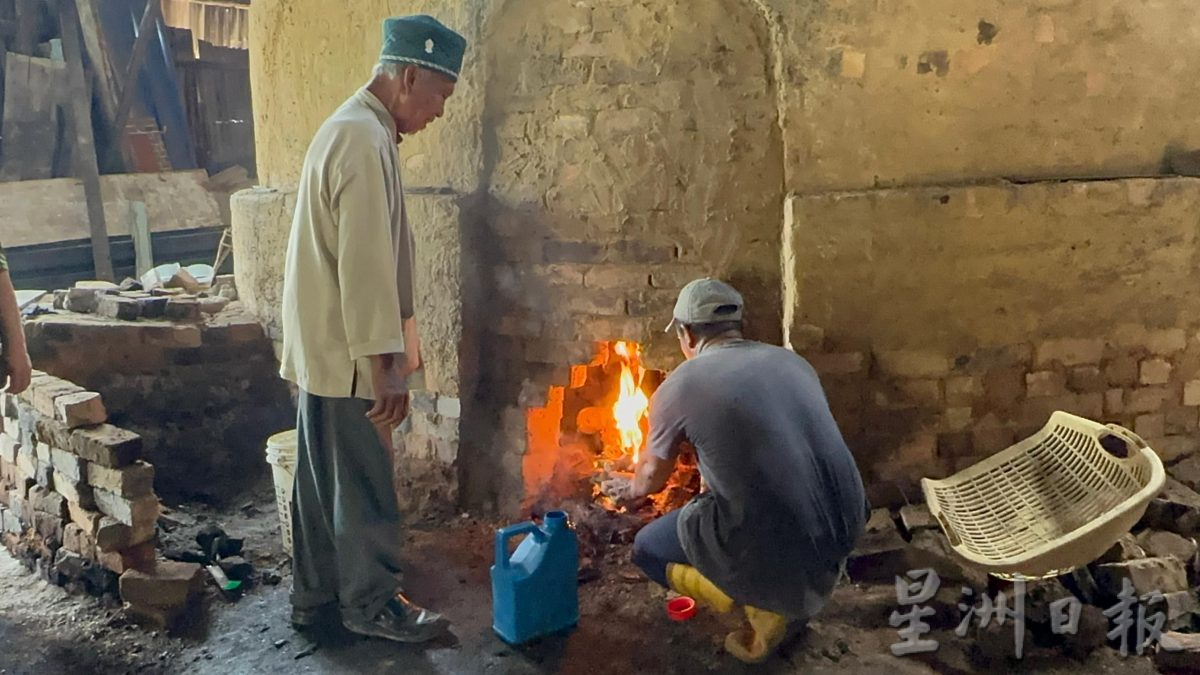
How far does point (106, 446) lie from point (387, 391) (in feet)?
4.08

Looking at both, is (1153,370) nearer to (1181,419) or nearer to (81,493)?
(1181,419)

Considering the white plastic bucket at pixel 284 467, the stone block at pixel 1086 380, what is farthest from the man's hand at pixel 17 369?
the stone block at pixel 1086 380

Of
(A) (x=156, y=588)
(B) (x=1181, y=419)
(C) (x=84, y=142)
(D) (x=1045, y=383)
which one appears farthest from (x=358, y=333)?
(C) (x=84, y=142)

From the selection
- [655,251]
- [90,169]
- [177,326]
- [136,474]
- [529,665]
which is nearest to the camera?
[529,665]

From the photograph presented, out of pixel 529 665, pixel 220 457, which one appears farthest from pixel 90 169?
pixel 529 665

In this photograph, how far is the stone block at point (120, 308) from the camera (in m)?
5.10

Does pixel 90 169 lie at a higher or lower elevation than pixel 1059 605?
higher

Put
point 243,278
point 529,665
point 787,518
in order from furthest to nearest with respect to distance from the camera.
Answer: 1. point 243,278
2. point 529,665
3. point 787,518

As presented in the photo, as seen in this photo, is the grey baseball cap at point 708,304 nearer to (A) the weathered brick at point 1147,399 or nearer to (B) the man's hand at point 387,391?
(B) the man's hand at point 387,391

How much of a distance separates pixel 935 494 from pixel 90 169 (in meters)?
8.91

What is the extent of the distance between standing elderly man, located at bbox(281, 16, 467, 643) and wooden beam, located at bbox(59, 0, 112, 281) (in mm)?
6939

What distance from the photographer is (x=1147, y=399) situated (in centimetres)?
413

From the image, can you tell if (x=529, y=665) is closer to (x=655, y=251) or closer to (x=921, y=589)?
(x=921, y=589)

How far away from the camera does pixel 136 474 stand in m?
3.53
